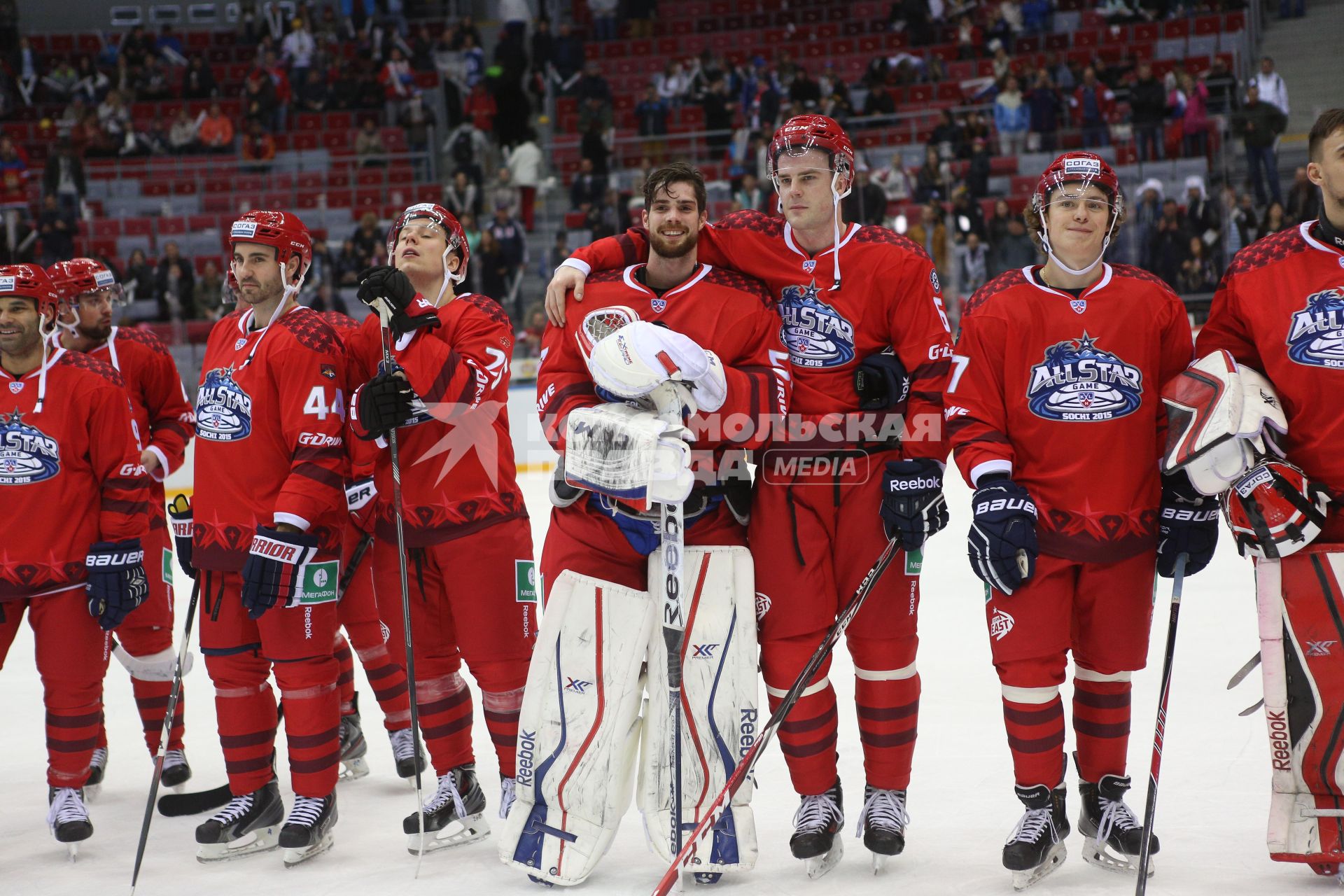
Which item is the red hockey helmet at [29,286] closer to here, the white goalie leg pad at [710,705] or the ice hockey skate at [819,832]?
the white goalie leg pad at [710,705]

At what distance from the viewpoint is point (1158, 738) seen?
2.86 m

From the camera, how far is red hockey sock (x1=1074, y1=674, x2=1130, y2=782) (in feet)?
9.80

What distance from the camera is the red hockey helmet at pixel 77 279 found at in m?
4.06

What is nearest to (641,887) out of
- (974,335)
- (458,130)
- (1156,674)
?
(974,335)

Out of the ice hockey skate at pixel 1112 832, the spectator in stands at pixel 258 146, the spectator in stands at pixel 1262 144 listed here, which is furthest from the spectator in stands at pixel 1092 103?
the ice hockey skate at pixel 1112 832

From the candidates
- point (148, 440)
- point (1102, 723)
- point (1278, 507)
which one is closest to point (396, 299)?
point (148, 440)

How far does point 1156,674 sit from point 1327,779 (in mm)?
1666

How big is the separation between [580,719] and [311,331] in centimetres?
122

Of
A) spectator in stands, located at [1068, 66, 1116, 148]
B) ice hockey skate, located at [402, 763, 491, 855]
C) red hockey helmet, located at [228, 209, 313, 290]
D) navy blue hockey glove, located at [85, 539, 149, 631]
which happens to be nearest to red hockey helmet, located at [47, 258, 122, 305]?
red hockey helmet, located at [228, 209, 313, 290]

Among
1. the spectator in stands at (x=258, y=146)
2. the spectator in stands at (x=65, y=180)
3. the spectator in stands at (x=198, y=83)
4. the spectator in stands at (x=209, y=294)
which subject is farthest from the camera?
the spectator in stands at (x=198, y=83)

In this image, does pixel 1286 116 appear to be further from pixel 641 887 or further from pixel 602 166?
pixel 641 887

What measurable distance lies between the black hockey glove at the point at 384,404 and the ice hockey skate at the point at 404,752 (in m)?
1.03

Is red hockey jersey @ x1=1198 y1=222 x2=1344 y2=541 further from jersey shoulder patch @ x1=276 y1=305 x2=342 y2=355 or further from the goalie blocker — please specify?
jersey shoulder patch @ x1=276 y1=305 x2=342 y2=355

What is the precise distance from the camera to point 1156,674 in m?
4.44
